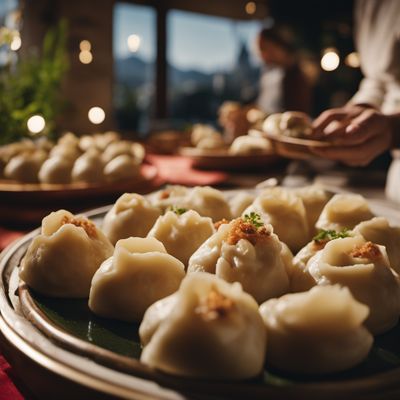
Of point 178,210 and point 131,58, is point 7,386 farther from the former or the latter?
point 131,58

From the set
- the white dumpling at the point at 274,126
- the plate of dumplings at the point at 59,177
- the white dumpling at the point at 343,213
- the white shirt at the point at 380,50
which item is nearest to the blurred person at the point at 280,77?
the white shirt at the point at 380,50

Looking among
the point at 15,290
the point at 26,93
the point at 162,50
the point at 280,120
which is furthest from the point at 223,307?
the point at 162,50

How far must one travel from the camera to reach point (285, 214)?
167 cm

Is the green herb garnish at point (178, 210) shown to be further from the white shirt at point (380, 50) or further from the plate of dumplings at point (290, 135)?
the white shirt at point (380, 50)

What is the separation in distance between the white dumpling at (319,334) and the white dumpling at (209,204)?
0.81 meters

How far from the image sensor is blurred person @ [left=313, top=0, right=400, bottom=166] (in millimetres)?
2033

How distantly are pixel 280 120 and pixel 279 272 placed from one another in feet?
4.04

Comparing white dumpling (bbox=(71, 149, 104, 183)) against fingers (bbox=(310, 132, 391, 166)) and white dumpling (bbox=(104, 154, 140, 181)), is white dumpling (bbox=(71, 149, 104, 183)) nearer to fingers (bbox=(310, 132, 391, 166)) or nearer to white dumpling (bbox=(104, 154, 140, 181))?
white dumpling (bbox=(104, 154, 140, 181))

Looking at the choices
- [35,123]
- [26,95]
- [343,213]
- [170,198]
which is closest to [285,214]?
[343,213]

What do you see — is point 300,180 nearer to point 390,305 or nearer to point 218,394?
point 390,305

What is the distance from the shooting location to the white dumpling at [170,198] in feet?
5.83

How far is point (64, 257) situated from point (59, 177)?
1321 millimetres

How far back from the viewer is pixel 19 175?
2.58 metres

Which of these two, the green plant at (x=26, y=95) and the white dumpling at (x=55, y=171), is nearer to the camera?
the white dumpling at (x=55, y=171)
